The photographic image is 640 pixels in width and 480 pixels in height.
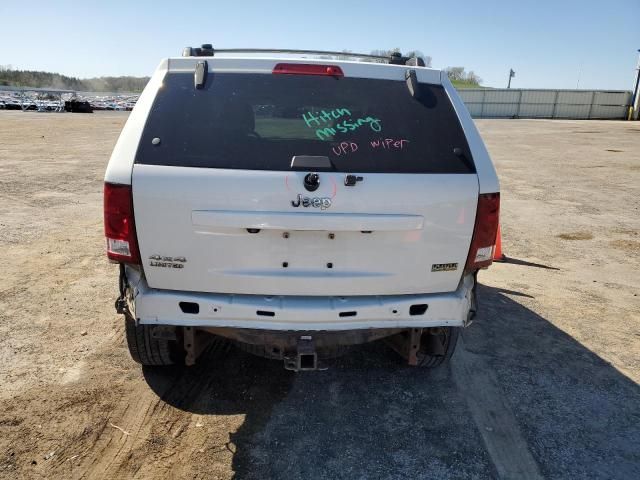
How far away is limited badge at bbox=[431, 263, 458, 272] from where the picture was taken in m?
2.76

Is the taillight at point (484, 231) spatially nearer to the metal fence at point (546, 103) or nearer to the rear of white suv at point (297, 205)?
the rear of white suv at point (297, 205)

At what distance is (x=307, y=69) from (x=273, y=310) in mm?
1487

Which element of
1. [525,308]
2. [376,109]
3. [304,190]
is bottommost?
[525,308]

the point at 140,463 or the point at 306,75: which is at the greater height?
the point at 306,75

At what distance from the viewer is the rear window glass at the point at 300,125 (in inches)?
103

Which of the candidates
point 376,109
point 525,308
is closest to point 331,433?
point 376,109

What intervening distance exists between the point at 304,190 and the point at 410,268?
78 centimetres

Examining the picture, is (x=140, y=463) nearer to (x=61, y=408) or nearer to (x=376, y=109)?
(x=61, y=408)

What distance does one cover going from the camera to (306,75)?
2898 millimetres

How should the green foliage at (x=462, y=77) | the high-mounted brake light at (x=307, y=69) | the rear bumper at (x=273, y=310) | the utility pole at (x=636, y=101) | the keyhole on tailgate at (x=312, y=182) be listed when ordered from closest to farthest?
the keyhole on tailgate at (x=312, y=182)
the rear bumper at (x=273, y=310)
the high-mounted brake light at (x=307, y=69)
the utility pole at (x=636, y=101)
the green foliage at (x=462, y=77)

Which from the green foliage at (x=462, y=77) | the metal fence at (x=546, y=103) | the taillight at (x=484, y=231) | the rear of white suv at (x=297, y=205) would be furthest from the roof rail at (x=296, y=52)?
the green foliage at (x=462, y=77)

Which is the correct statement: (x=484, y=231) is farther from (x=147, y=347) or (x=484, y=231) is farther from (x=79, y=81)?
(x=79, y=81)

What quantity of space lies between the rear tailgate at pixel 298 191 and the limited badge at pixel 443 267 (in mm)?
13

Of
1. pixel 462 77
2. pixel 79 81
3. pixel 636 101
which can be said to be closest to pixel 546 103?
pixel 636 101
